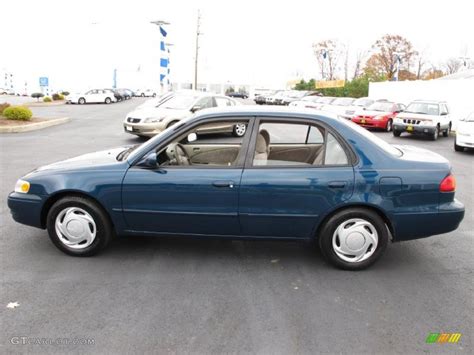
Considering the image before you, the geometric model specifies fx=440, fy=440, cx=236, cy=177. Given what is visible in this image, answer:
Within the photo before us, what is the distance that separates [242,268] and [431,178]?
203 centimetres

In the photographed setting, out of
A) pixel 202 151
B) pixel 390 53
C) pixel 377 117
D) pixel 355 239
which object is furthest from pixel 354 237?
pixel 390 53

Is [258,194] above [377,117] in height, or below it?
below

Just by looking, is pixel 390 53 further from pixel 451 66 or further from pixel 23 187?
pixel 23 187

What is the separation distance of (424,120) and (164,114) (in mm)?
10369

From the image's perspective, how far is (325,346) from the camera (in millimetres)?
3104

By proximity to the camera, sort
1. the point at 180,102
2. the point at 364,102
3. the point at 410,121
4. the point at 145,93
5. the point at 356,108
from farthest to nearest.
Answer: the point at 145,93, the point at 364,102, the point at 356,108, the point at 410,121, the point at 180,102

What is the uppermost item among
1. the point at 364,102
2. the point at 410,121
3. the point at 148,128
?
the point at 364,102

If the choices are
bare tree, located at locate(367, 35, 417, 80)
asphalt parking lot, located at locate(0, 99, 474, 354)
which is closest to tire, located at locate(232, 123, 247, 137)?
asphalt parking lot, located at locate(0, 99, 474, 354)

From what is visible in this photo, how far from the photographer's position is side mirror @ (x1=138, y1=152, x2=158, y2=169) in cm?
425

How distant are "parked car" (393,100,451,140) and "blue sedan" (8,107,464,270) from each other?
45.7ft

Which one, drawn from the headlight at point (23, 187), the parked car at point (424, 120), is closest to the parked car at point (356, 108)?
the parked car at point (424, 120)

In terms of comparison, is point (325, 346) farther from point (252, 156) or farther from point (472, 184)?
point (472, 184)

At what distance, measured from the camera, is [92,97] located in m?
41.2

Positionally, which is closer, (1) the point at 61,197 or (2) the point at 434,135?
(1) the point at 61,197
